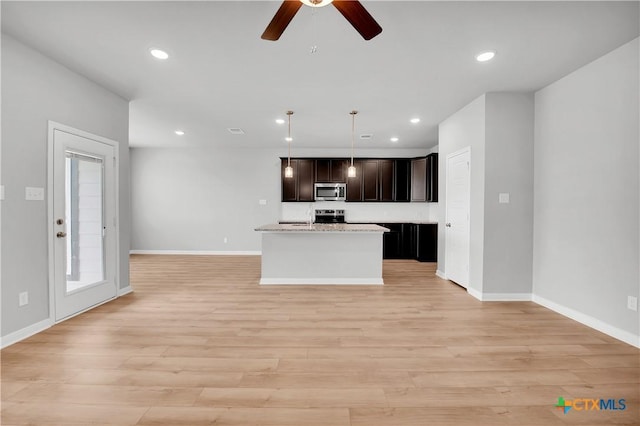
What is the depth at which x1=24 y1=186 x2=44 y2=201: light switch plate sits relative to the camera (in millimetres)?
2648

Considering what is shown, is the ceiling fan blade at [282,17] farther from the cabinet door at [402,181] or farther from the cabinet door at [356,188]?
the cabinet door at [402,181]

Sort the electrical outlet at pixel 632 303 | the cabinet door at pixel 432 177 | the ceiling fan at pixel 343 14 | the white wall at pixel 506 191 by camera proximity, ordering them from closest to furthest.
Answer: the ceiling fan at pixel 343 14
the electrical outlet at pixel 632 303
the white wall at pixel 506 191
the cabinet door at pixel 432 177

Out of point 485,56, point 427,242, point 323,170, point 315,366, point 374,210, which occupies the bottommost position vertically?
point 315,366

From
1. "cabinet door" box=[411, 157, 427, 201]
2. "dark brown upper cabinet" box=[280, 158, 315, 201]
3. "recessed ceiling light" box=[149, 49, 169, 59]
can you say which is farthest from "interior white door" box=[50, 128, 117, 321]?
"cabinet door" box=[411, 157, 427, 201]

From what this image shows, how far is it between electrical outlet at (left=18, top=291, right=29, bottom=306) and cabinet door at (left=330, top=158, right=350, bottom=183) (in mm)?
5504

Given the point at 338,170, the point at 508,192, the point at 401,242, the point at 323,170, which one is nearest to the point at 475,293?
the point at 508,192

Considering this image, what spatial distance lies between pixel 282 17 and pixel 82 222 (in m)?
3.27

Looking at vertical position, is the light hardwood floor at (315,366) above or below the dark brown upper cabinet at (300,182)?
below

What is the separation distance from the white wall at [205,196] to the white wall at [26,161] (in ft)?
13.7

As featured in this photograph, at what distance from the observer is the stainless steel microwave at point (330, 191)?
6.95 meters

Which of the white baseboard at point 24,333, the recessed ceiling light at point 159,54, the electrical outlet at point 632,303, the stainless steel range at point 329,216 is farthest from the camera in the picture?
the stainless steel range at point 329,216

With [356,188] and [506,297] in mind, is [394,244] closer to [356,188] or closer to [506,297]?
[356,188]

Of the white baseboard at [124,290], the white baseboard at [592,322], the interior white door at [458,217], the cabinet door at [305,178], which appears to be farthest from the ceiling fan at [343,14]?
the cabinet door at [305,178]

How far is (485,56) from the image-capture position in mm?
2777
